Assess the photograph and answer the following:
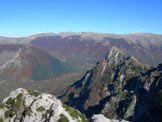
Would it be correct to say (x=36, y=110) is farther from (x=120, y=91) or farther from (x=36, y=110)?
(x=120, y=91)

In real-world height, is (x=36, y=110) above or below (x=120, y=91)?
above

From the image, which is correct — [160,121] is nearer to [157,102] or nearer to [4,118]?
[157,102]

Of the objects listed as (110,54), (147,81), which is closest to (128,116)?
(147,81)

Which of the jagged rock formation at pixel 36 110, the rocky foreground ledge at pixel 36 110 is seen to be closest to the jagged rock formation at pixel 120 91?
the rocky foreground ledge at pixel 36 110

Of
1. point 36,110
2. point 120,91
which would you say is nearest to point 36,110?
point 36,110

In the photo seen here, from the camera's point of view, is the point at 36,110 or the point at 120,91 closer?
the point at 36,110

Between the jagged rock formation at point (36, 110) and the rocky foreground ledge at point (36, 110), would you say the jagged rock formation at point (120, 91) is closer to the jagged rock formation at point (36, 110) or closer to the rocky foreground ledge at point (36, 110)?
the rocky foreground ledge at point (36, 110)

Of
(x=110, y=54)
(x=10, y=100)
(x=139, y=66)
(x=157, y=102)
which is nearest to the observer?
(x=10, y=100)

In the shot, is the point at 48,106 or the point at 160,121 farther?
the point at 160,121
